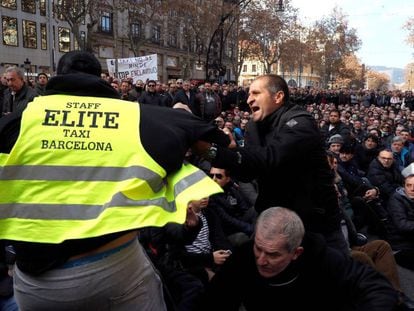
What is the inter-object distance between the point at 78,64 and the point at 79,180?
457mm

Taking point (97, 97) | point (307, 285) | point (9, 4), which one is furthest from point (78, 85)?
point (9, 4)

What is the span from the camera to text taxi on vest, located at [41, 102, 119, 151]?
157 centimetres

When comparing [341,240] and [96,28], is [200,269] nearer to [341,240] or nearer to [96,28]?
[341,240]

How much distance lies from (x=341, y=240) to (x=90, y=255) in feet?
5.67

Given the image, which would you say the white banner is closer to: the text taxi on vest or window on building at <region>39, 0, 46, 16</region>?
the text taxi on vest

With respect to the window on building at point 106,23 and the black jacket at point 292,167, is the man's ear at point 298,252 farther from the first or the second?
the window on building at point 106,23

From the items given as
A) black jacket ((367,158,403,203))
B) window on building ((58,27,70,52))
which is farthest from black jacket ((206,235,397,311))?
window on building ((58,27,70,52))

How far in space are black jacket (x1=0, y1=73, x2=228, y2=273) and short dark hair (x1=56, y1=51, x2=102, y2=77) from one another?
53mm

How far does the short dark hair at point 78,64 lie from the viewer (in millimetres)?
1728

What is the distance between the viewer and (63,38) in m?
38.4

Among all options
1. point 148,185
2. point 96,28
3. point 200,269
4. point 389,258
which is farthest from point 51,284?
point 96,28

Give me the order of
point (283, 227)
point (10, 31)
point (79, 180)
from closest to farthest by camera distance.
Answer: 1. point (79, 180)
2. point (283, 227)
3. point (10, 31)

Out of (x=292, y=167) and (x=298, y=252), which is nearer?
(x=298, y=252)

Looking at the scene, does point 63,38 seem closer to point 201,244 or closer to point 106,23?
point 106,23
